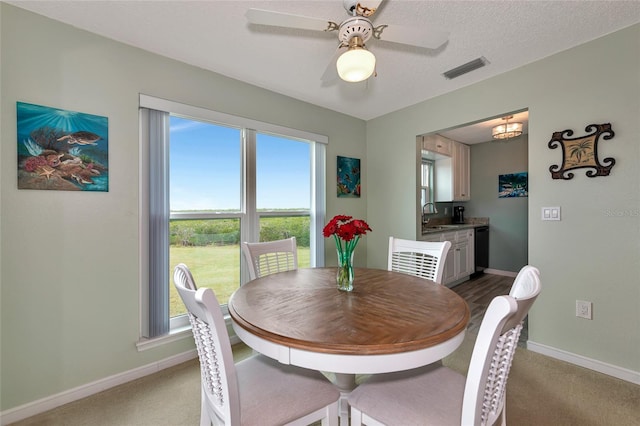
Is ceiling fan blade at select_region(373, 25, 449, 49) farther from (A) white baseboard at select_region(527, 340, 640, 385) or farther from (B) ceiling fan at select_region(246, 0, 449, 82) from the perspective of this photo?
(A) white baseboard at select_region(527, 340, 640, 385)

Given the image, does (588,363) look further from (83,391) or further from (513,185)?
(83,391)

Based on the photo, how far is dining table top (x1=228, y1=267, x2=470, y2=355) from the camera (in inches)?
36.4

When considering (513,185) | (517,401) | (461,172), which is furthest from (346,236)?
(513,185)

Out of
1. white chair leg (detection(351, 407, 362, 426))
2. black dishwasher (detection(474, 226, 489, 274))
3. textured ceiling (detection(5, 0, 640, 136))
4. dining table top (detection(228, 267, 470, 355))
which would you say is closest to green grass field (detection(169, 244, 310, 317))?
dining table top (detection(228, 267, 470, 355))

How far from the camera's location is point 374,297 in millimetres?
1375

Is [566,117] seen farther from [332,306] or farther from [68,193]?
[68,193]

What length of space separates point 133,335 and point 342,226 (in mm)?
1849

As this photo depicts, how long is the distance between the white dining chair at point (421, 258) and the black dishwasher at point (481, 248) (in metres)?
3.31

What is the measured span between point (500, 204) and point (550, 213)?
3.01 m

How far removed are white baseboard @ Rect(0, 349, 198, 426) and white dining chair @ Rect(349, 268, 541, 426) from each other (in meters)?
1.75

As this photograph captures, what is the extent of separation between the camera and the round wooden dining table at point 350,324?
90 cm

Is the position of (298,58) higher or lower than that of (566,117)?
higher

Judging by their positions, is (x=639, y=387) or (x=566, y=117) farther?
(x=566, y=117)

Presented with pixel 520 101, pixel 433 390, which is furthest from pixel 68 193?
pixel 520 101
